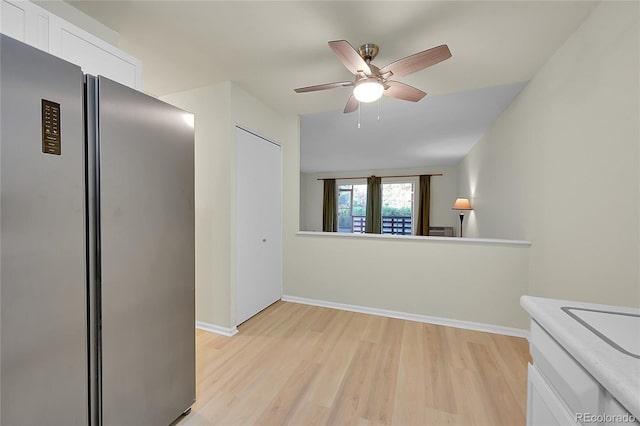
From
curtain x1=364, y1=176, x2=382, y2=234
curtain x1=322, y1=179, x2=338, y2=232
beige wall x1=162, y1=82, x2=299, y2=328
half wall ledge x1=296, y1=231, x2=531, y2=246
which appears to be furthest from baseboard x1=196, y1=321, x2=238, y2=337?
curtain x1=322, y1=179, x2=338, y2=232

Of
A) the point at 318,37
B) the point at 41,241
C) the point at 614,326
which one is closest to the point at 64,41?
the point at 41,241

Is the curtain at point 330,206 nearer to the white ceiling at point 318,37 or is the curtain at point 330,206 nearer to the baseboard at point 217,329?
the white ceiling at point 318,37

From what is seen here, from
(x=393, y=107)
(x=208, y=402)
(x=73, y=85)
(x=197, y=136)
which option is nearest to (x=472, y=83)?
(x=393, y=107)

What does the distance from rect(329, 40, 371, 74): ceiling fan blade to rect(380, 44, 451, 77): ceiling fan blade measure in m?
0.16

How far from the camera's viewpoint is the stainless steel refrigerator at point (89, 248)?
2.88ft

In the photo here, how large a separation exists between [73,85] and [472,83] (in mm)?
2899

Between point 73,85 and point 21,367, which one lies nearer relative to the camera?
point 21,367

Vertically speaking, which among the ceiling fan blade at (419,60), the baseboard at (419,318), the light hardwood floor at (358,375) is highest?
the ceiling fan blade at (419,60)

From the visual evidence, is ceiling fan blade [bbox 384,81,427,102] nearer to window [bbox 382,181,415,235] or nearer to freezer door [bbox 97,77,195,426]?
freezer door [bbox 97,77,195,426]

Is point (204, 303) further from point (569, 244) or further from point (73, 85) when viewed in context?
point (569, 244)

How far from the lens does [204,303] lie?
8.71 feet

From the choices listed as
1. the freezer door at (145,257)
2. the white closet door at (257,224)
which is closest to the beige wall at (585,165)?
the freezer door at (145,257)

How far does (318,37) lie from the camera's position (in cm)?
185

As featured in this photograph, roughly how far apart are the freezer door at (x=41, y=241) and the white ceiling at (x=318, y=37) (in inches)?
40.0
